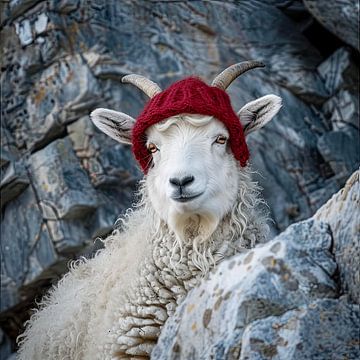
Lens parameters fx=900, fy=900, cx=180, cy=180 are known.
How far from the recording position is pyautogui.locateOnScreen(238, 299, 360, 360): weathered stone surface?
407 centimetres

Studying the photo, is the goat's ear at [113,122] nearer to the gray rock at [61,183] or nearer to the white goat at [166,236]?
the white goat at [166,236]

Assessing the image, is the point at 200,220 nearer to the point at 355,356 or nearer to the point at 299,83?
the point at 355,356

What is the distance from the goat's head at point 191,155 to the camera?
6387 millimetres

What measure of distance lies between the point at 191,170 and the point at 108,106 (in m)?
6.16

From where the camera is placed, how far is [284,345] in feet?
13.6

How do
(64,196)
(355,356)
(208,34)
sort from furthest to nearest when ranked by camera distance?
(208,34) → (64,196) → (355,356)

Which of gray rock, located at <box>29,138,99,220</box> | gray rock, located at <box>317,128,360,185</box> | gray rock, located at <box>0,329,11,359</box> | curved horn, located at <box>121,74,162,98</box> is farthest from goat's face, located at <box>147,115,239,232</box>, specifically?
gray rock, located at <box>0,329,11,359</box>

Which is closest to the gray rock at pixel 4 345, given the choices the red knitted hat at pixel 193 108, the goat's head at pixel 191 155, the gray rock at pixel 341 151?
the gray rock at pixel 341 151

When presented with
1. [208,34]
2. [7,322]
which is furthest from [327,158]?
[7,322]

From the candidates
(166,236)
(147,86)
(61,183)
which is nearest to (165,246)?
(166,236)

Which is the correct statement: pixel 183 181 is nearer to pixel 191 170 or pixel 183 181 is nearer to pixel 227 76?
pixel 191 170

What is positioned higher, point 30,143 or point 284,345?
point 30,143

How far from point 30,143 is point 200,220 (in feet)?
20.9

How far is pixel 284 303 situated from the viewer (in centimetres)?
441
